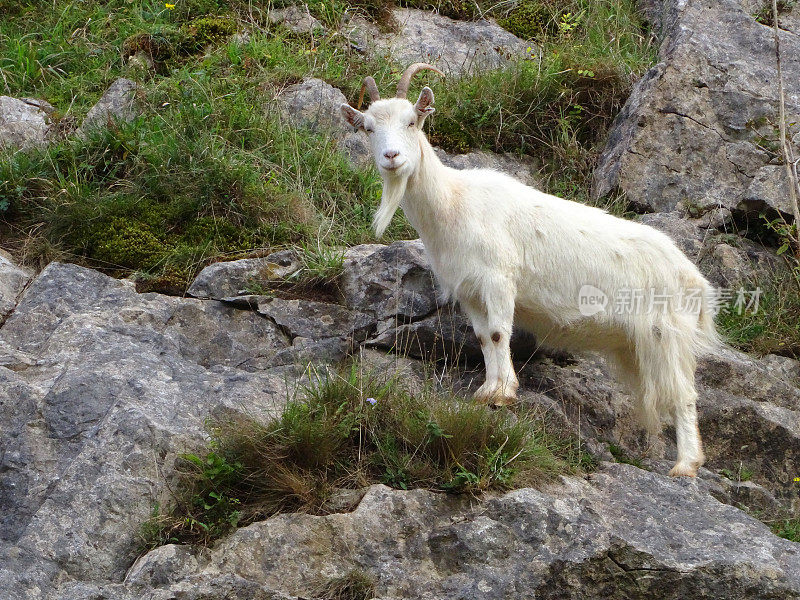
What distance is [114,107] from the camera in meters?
8.90

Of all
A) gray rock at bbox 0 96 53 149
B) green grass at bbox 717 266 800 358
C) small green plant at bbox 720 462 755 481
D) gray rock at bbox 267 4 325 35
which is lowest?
small green plant at bbox 720 462 755 481

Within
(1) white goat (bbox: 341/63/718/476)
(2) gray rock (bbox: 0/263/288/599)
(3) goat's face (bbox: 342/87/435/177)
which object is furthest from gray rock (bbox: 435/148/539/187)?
(2) gray rock (bbox: 0/263/288/599)

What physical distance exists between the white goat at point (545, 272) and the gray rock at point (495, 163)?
254cm

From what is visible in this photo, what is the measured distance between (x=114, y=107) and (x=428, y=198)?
3922 mm

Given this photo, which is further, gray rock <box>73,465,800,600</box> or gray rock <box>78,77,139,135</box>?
gray rock <box>78,77,139,135</box>

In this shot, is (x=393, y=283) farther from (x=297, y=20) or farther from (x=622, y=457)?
(x=297, y=20)

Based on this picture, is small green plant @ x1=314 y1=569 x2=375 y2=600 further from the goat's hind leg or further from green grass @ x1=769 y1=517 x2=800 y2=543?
green grass @ x1=769 y1=517 x2=800 y2=543

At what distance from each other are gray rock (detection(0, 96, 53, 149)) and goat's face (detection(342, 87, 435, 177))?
3.65 m

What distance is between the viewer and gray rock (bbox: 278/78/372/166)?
9.20m

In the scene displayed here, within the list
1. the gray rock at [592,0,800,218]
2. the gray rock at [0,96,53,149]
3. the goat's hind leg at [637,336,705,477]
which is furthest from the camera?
the gray rock at [592,0,800,218]

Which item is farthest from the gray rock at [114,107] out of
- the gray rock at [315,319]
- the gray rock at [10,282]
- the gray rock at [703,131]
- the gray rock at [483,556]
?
the gray rock at [483,556]

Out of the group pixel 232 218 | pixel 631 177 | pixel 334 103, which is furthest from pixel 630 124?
pixel 232 218

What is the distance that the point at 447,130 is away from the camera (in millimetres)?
9367

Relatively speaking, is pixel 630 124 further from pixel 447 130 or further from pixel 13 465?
pixel 13 465
